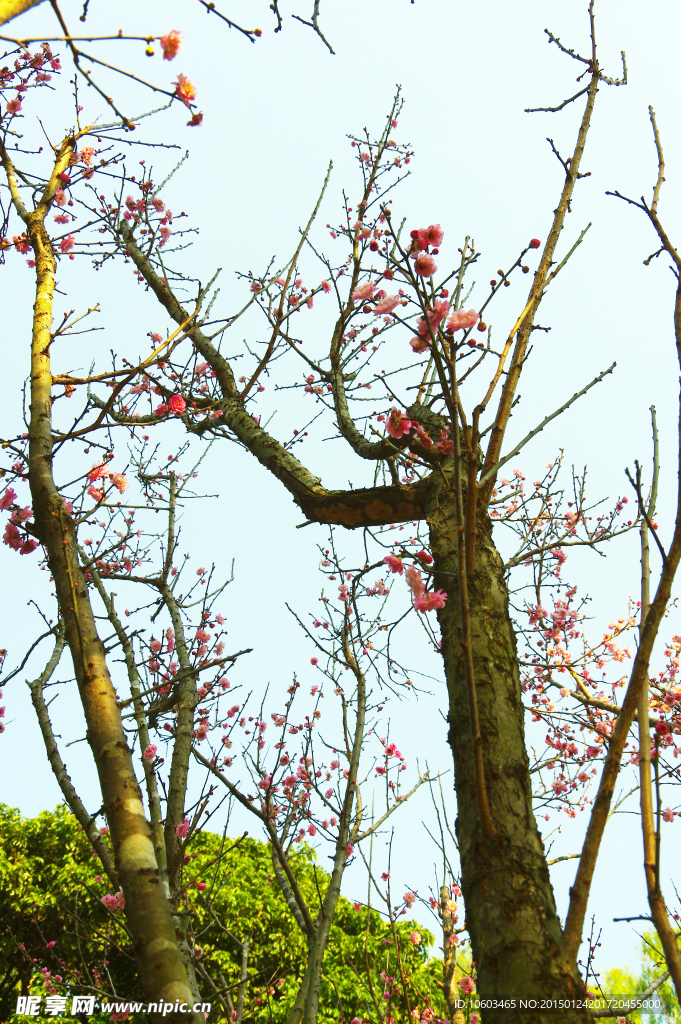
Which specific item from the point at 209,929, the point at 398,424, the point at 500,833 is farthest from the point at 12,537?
the point at 209,929

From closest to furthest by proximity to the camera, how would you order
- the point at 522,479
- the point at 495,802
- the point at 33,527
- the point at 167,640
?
the point at 495,802
the point at 33,527
the point at 167,640
the point at 522,479

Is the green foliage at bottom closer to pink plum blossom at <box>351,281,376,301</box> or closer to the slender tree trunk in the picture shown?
the slender tree trunk

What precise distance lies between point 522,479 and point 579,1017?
5902mm

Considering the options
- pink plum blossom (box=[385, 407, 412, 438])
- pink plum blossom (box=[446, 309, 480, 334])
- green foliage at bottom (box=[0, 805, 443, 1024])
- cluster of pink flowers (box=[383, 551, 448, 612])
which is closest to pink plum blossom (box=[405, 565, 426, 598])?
cluster of pink flowers (box=[383, 551, 448, 612])

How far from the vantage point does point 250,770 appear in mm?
Result: 3723

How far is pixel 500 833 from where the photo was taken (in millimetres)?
1355

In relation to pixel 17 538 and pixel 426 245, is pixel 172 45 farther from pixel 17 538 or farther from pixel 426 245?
pixel 17 538

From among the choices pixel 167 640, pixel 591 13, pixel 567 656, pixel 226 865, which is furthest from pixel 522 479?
pixel 226 865

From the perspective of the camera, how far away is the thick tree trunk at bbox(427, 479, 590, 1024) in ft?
3.84

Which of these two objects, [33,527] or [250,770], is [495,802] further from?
[250,770]

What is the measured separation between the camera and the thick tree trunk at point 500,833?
1171mm

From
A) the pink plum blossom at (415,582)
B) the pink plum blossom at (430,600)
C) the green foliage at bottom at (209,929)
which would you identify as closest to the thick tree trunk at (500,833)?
the pink plum blossom at (430,600)

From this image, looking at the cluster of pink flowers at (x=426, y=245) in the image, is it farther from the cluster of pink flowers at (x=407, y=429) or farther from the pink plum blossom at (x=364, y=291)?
the cluster of pink flowers at (x=407, y=429)

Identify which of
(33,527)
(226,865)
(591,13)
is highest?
(591,13)
